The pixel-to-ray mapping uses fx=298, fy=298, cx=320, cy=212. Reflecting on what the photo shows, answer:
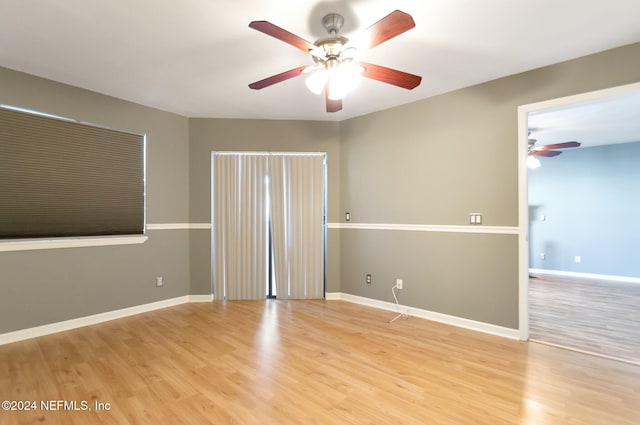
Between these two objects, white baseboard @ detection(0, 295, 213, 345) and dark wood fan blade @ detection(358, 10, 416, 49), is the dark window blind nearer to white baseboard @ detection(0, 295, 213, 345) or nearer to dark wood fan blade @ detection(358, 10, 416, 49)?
white baseboard @ detection(0, 295, 213, 345)

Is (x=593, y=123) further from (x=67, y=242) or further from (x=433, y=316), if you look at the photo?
(x=67, y=242)

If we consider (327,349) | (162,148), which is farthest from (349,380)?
(162,148)

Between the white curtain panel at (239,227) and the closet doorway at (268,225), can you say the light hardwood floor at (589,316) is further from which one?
the white curtain panel at (239,227)

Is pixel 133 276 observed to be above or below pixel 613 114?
below

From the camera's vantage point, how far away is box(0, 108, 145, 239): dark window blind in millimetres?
2775

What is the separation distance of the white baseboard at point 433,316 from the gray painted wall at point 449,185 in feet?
0.19

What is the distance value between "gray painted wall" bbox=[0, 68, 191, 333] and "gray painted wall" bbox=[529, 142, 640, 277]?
6840 mm

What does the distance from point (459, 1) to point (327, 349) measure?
276 cm

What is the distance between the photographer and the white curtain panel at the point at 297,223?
4.16 metres

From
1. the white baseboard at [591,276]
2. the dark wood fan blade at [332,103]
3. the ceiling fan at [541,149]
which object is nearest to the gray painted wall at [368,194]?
the dark wood fan blade at [332,103]

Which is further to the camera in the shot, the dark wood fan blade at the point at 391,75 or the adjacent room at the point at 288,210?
the dark wood fan blade at the point at 391,75

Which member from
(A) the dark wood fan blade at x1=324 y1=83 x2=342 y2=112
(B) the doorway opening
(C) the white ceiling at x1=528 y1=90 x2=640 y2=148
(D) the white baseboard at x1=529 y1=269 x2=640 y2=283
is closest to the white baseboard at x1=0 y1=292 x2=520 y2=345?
(B) the doorway opening

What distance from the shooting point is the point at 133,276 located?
141 inches

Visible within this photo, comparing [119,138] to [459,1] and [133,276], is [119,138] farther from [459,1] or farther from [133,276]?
[459,1]
